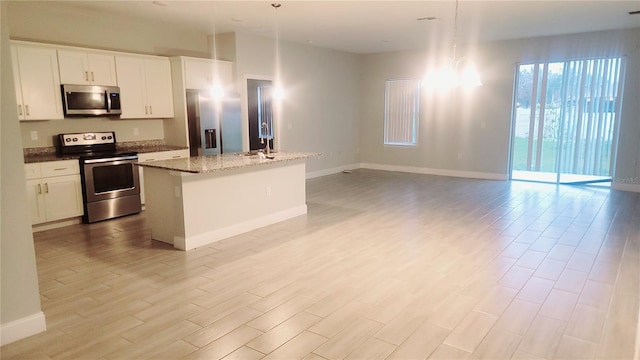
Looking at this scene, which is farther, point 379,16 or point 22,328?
point 379,16

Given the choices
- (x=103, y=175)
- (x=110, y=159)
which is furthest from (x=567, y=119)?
(x=103, y=175)

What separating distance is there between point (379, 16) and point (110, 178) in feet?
13.9

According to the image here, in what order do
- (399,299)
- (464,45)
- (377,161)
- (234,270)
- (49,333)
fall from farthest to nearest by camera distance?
(377,161), (464,45), (234,270), (399,299), (49,333)

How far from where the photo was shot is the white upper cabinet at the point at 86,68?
17.4 ft

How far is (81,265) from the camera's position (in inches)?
157

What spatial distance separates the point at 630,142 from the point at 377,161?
488 cm

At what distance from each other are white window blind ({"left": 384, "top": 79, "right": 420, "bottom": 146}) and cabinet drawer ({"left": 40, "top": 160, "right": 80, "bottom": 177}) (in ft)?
21.5

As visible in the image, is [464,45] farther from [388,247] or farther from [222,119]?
[388,247]

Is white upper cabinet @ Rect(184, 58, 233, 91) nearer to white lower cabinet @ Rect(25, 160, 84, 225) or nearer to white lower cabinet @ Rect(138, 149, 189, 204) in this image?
white lower cabinet @ Rect(138, 149, 189, 204)

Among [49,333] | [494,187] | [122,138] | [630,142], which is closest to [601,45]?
[630,142]

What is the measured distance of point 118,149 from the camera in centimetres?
609

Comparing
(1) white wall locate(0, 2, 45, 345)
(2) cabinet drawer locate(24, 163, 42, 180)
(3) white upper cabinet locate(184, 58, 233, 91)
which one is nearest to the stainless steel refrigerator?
(3) white upper cabinet locate(184, 58, 233, 91)

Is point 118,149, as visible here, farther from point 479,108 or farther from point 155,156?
point 479,108

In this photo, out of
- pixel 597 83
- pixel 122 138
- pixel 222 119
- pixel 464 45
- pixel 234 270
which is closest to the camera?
pixel 234 270
